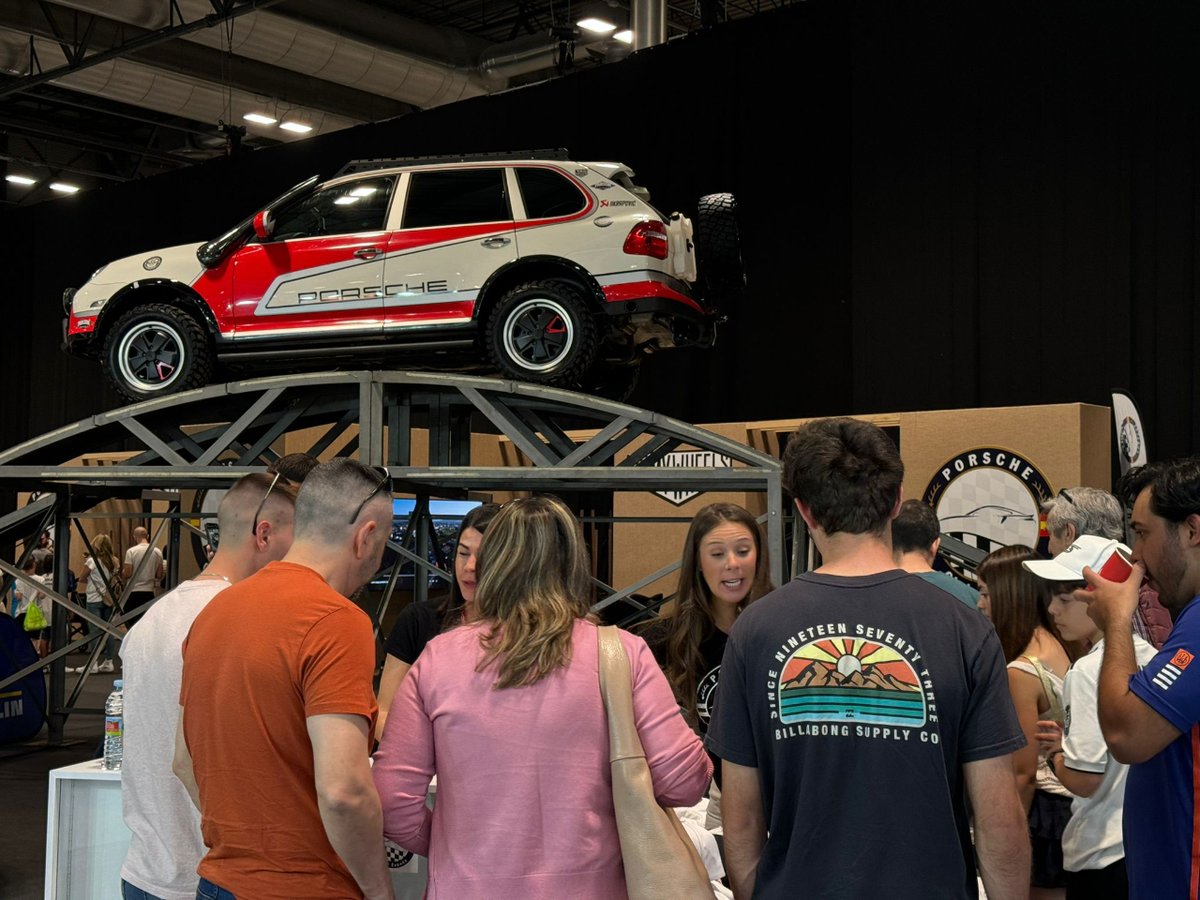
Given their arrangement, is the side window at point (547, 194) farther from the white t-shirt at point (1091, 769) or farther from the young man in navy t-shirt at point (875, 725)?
the young man in navy t-shirt at point (875, 725)

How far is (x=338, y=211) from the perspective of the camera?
7.78m

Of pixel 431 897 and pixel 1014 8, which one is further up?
pixel 1014 8

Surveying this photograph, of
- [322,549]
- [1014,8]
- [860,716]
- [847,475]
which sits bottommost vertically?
[860,716]

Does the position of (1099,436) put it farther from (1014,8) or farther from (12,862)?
(12,862)

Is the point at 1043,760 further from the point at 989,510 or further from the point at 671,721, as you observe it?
the point at 989,510

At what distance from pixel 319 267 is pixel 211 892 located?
17.7ft

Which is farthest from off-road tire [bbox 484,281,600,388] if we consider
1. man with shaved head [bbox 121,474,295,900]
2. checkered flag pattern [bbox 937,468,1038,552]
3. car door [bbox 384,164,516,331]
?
checkered flag pattern [bbox 937,468,1038,552]

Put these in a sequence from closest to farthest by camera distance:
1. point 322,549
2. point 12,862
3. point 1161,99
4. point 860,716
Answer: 1. point 860,716
2. point 322,549
3. point 12,862
4. point 1161,99

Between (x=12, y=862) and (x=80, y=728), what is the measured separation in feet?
13.4

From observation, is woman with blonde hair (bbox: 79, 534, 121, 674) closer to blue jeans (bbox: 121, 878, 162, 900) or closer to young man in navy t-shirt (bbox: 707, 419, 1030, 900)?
blue jeans (bbox: 121, 878, 162, 900)

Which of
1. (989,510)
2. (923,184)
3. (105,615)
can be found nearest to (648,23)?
(923,184)

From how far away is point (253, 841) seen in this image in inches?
103

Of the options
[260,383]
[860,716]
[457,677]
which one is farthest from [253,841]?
[260,383]

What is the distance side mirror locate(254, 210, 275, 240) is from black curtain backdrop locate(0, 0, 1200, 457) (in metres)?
6.75
